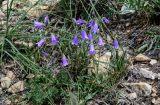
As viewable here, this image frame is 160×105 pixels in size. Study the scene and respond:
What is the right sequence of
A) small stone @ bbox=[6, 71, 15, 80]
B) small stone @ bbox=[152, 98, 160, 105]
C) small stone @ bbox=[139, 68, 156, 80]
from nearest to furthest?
small stone @ bbox=[152, 98, 160, 105]
small stone @ bbox=[139, 68, 156, 80]
small stone @ bbox=[6, 71, 15, 80]

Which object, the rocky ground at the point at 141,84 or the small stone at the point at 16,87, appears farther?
the small stone at the point at 16,87

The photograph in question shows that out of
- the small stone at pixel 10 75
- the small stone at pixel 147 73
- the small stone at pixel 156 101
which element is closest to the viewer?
the small stone at pixel 156 101

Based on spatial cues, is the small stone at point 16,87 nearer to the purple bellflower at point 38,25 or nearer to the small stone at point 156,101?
the purple bellflower at point 38,25

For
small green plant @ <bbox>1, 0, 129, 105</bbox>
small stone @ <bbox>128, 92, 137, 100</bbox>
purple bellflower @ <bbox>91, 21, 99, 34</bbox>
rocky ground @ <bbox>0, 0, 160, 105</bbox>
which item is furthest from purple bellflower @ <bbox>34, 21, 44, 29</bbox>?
small stone @ <bbox>128, 92, 137, 100</bbox>

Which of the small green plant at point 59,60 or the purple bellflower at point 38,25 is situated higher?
the purple bellflower at point 38,25

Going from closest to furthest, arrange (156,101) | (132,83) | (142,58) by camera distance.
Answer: (156,101) < (132,83) < (142,58)

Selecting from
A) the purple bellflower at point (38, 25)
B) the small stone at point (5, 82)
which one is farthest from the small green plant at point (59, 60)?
the small stone at point (5, 82)

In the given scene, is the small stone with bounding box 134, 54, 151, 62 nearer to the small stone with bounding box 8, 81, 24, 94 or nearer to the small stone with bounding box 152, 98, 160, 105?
the small stone with bounding box 152, 98, 160, 105

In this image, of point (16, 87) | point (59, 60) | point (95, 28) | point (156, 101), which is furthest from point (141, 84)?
point (16, 87)

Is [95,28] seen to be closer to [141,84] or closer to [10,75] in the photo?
[141,84]
